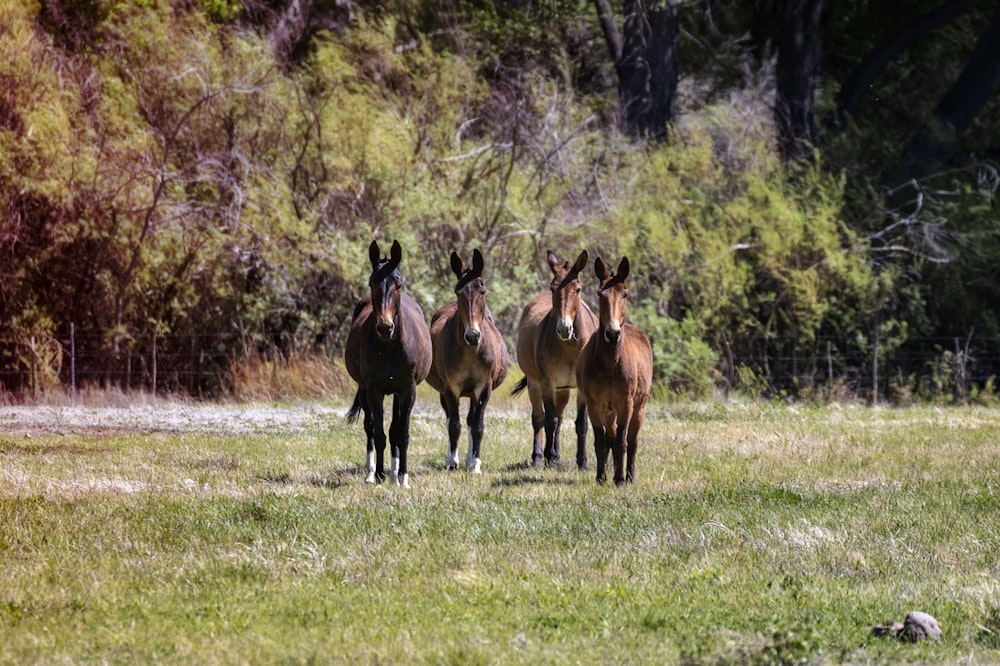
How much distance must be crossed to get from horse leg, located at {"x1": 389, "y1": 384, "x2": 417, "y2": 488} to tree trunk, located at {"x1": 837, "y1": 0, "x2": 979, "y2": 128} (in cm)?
2212

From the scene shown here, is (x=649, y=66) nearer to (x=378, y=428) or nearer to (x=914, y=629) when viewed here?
(x=378, y=428)

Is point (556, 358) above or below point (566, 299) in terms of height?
below

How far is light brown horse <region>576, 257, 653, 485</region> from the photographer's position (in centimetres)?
1205

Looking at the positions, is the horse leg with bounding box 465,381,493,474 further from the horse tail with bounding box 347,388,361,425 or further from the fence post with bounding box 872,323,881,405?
the fence post with bounding box 872,323,881,405

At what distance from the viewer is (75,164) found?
81.9 feet

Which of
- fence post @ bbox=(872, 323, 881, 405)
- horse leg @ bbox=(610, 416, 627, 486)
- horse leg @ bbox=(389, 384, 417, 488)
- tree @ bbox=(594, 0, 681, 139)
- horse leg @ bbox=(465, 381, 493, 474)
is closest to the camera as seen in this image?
horse leg @ bbox=(610, 416, 627, 486)

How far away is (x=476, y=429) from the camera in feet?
47.0

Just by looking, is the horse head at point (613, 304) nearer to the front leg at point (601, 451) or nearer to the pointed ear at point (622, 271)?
the pointed ear at point (622, 271)

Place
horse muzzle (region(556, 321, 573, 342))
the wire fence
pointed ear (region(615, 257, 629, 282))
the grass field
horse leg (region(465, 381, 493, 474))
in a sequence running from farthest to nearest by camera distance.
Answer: the wire fence, horse leg (region(465, 381, 493, 474)), horse muzzle (region(556, 321, 573, 342)), pointed ear (region(615, 257, 629, 282)), the grass field

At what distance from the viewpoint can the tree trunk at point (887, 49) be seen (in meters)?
32.0

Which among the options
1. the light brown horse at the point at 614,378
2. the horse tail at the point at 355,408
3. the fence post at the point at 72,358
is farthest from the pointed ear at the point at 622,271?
the fence post at the point at 72,358

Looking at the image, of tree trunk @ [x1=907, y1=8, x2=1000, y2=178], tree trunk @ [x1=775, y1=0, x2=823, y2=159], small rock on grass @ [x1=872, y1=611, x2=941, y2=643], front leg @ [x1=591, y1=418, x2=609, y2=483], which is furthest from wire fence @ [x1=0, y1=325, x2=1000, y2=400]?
small rock on grass @ [x1=872, y1=611, x2=941, y2=643]

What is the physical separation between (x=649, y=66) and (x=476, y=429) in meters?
19.7

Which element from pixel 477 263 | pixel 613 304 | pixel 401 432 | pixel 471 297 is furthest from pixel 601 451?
pixel 477 263
